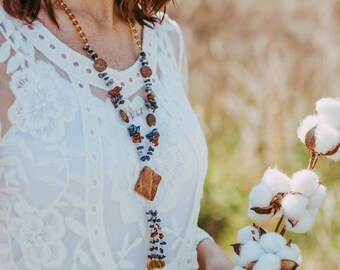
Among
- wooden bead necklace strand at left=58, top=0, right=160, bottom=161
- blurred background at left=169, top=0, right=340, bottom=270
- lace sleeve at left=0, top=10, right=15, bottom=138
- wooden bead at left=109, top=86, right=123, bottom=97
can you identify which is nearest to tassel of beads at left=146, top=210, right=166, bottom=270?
wooden bead necklace strand at left=58, top=0, right=160, bottom=161

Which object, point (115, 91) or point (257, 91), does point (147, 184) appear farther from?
point (257, 91)

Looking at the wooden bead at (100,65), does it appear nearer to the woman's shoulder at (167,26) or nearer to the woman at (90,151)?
the woman at (90,151)

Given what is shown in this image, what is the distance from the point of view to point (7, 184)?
5.33 ft

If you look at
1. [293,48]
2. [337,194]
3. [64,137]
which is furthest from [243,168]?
[64,137]

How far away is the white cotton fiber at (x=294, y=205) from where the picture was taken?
1.38 metres

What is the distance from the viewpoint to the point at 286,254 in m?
1.34

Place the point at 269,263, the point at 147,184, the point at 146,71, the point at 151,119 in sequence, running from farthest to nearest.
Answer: the point at 146,71 → the point at 151,119 → the point at 147,184 → the point at 269,263

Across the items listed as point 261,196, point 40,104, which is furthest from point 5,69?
point 261,196

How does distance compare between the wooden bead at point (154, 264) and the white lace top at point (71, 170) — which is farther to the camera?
the wooden bead at point (154, 264)

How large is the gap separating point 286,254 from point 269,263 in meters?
0.04

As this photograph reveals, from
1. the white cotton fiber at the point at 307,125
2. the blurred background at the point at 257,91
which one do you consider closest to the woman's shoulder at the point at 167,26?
the white cotton fiber at the point at 307,125

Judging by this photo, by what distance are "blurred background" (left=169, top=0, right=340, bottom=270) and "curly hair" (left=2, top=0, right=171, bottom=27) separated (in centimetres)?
137

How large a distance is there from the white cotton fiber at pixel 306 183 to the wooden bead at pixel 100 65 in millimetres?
594

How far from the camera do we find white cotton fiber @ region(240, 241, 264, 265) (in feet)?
4.38
